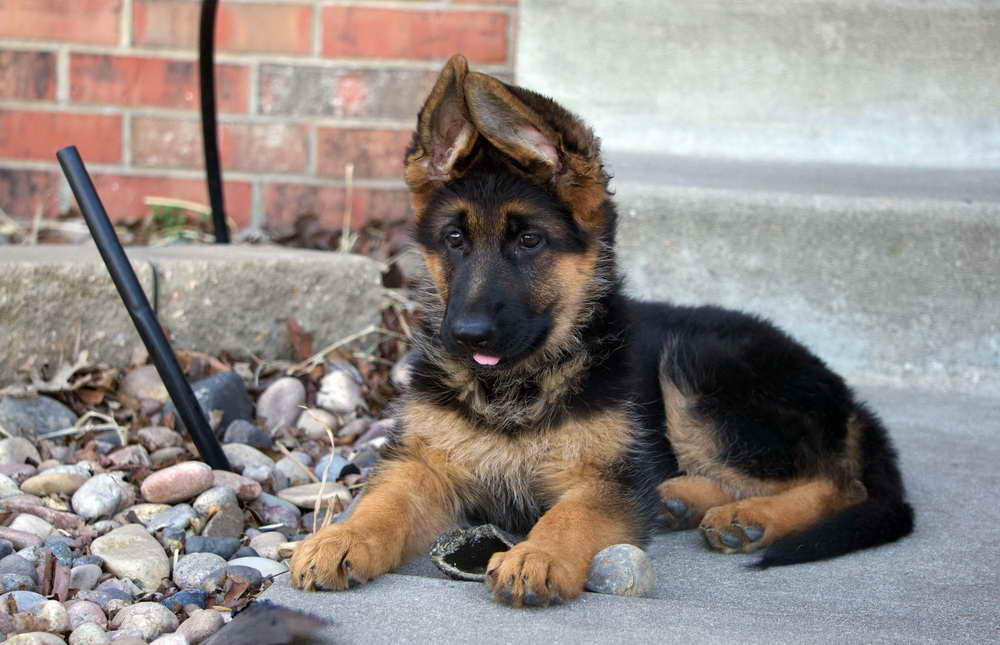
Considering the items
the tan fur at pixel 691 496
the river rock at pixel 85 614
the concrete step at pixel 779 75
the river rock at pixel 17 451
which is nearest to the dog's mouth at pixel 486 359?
the tan fur at pixel 691 496

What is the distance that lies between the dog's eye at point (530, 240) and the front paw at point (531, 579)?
91 centimetres

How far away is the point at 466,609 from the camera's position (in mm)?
2342

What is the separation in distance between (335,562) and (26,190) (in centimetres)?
384

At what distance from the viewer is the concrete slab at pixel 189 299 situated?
3.93 meters

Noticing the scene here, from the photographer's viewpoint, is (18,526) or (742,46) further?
(742,46)

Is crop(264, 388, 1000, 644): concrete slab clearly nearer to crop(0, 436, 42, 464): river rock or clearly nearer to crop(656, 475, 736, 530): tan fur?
crop(656, 475, 736, 530): tan fur

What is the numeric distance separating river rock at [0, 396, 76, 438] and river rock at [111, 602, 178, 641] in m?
1.40

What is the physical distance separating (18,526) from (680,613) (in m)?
1.90

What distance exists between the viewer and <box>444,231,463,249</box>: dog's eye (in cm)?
300

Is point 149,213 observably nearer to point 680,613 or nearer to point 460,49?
point 460,49

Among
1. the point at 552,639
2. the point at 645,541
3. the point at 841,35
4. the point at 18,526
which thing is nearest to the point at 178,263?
the point at 18,526

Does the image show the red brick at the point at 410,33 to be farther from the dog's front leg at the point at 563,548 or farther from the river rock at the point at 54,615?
the river rock at the point at 54,615

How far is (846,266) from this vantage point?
4.50 m

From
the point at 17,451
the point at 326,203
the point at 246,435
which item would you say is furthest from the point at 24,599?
the point at 326,203
